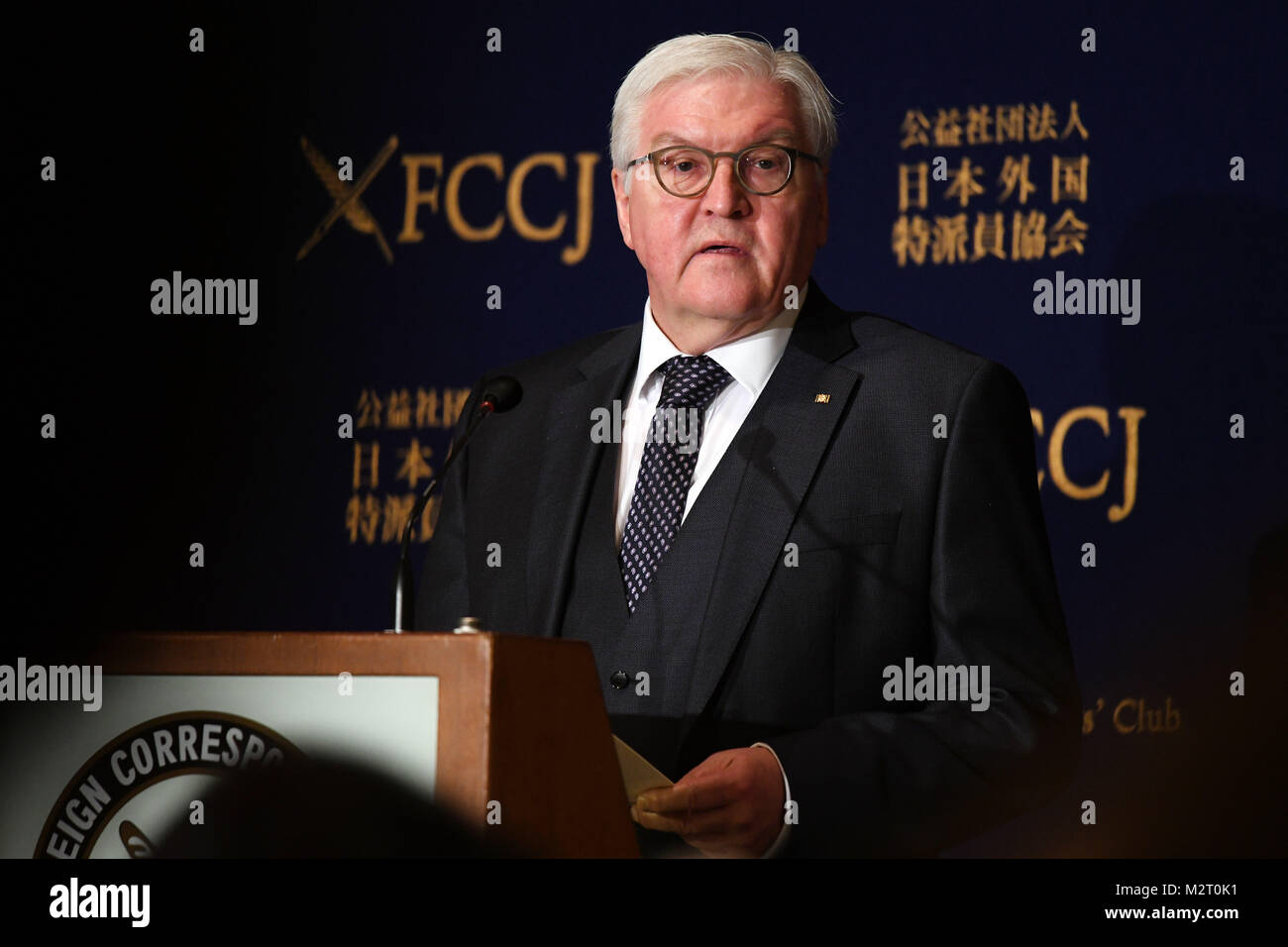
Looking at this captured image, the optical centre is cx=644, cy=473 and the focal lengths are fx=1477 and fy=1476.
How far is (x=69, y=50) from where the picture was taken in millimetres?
3598

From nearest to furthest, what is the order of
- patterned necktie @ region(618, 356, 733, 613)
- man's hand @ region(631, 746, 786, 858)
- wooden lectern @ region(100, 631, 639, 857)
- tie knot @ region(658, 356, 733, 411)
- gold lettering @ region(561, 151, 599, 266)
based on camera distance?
1. wooden lectern @ region(100, 631, 639, 857)
2. man's hand @ region(631, 746, 786, 858)
3. patterned necktie @ region(618, 356, 733, 613)
4. tie knot @ region(658, 356, 733, 411)
5. gold lettering @ region(561, 151, 599, 266)

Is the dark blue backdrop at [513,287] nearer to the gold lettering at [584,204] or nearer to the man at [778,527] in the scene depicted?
the gold lettering at [584,204]

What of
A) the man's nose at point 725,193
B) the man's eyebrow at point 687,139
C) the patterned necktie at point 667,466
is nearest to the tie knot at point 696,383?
the patterned necktie at point 667,466

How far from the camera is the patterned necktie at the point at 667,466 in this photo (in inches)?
89.4

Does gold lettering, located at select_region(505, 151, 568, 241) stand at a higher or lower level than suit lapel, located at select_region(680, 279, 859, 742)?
higher

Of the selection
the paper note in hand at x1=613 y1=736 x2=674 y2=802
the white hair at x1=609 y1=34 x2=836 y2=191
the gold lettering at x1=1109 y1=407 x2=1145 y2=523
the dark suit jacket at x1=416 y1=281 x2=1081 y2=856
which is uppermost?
the white hair at x1=609 y1=34 x2=836 y2=191

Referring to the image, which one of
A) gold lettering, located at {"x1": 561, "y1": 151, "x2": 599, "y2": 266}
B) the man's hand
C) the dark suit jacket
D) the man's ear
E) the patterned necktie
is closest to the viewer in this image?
the man's hand

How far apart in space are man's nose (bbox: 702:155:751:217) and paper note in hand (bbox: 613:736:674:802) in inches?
40.3

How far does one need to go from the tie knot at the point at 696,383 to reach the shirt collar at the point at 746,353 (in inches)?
0.6

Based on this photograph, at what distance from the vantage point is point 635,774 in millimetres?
1722

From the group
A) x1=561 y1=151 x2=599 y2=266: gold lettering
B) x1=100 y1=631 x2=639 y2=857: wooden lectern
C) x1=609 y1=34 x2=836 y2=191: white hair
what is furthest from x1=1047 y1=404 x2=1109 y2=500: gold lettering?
x1=100 y1=631 x2=639 y2=857: wooden lectern

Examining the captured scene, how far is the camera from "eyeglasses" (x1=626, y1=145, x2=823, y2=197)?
2426 mm

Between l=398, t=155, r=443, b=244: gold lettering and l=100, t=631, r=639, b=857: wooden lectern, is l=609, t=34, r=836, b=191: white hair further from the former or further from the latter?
l=100, t=631, r=639, b=857: wooden lectern

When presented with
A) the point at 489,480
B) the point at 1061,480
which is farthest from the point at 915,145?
the point at 489,480
